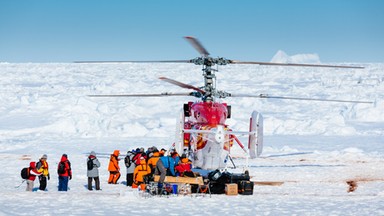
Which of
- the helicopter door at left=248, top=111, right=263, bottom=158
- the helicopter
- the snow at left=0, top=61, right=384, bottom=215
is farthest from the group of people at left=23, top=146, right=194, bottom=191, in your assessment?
the helicopter door at left=248, top=111, right=263, bottom=158

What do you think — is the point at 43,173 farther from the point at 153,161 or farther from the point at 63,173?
the point at 153,161

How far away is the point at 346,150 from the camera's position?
63.1 ft

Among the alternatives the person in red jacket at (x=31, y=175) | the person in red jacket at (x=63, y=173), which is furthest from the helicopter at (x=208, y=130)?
the person in red jacket at (x=31, y=175)

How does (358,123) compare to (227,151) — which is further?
(358,123)

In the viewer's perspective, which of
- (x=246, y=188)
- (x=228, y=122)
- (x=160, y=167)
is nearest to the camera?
(x=160, y=167)

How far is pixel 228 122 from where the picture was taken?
86.0 ft

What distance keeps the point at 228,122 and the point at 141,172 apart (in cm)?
1642

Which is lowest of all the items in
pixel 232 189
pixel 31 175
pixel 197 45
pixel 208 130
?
pixel 232 189

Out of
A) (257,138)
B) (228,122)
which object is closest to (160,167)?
(257,138)

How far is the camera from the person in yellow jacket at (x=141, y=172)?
9.95 metres

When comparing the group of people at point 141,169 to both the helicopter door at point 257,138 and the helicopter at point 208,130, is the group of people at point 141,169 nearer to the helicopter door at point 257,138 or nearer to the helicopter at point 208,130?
the helicopter at point 208,130

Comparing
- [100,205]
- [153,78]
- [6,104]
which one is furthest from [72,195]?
[153,78]

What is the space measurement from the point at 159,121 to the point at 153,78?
18135mm

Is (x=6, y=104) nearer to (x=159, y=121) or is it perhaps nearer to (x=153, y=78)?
(x=159, y=121)
